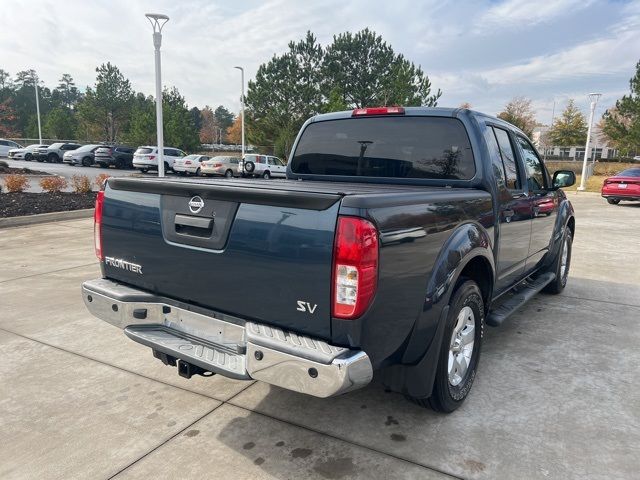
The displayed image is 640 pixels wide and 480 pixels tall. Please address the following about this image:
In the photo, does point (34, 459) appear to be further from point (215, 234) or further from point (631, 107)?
point (631, 107)

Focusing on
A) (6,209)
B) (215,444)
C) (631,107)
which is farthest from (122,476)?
(631,107)

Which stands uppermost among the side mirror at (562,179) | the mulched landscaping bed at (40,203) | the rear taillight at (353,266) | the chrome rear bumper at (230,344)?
the side mirror at (562,179)

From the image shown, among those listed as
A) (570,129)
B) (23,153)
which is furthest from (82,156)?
(570,129)

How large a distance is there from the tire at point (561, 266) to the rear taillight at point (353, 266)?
404cm

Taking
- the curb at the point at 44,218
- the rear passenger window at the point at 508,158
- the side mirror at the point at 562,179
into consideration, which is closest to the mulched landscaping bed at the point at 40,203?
the curb at the point at 44,218

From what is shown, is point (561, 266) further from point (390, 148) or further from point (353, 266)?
point (353, 266)

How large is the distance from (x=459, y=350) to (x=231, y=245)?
5.48ft

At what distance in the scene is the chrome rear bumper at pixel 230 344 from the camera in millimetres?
2111

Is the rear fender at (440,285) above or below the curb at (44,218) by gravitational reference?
above

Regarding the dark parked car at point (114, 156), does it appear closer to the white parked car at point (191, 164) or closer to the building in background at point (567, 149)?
the white parked car at point (191, 164)

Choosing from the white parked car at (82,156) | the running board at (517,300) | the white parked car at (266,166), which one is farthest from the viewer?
the white parked car at (82,156)

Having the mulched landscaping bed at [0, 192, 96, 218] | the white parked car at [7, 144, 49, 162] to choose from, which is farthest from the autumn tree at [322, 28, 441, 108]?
the mulched landscaping bed at [0, 192, 96, 218]

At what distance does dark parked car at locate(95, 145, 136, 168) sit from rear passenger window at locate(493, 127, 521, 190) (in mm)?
35116

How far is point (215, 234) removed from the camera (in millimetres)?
2506
